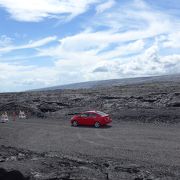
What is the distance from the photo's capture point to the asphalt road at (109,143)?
19.7 metres

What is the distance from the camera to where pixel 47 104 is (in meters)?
56.9

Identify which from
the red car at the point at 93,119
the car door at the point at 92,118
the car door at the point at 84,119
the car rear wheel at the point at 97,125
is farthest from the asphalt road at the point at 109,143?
the car door at the point at 84,119

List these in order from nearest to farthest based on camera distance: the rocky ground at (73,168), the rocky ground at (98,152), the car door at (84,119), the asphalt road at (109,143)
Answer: the rocky ground at (73,168) < the rocky ground at (98,152) < the asphalt road at (109,143) < the car door at (84,119)

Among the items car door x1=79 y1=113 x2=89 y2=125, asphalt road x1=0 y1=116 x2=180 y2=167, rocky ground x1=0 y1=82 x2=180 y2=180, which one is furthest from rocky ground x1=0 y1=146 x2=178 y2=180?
car door x1=79 y1=113 x2=89 y2=125

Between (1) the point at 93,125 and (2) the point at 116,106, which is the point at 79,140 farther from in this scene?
(2) the point at 116,106

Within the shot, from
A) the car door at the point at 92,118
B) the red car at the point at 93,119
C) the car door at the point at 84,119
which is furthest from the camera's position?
the car door at the point at 84,119

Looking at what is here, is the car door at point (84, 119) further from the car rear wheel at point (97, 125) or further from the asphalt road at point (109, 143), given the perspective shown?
the asphalt road at point (109, 143)

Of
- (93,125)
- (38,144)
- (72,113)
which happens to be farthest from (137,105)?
(38,144)

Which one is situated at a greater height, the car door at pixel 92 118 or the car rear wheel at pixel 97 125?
the car door at pixel 92 118

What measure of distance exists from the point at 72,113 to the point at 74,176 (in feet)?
108

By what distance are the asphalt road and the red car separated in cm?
262

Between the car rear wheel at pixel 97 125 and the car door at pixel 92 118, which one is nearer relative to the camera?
the car rear wheel at pixel 97 125

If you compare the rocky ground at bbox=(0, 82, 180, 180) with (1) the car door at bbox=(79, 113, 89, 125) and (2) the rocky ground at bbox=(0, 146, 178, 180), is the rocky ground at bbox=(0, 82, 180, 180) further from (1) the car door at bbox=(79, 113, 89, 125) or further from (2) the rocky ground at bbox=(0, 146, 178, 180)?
(1) the car door at bbox=(79, 113, 89, 125)

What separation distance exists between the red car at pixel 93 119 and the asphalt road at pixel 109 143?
262 cm
